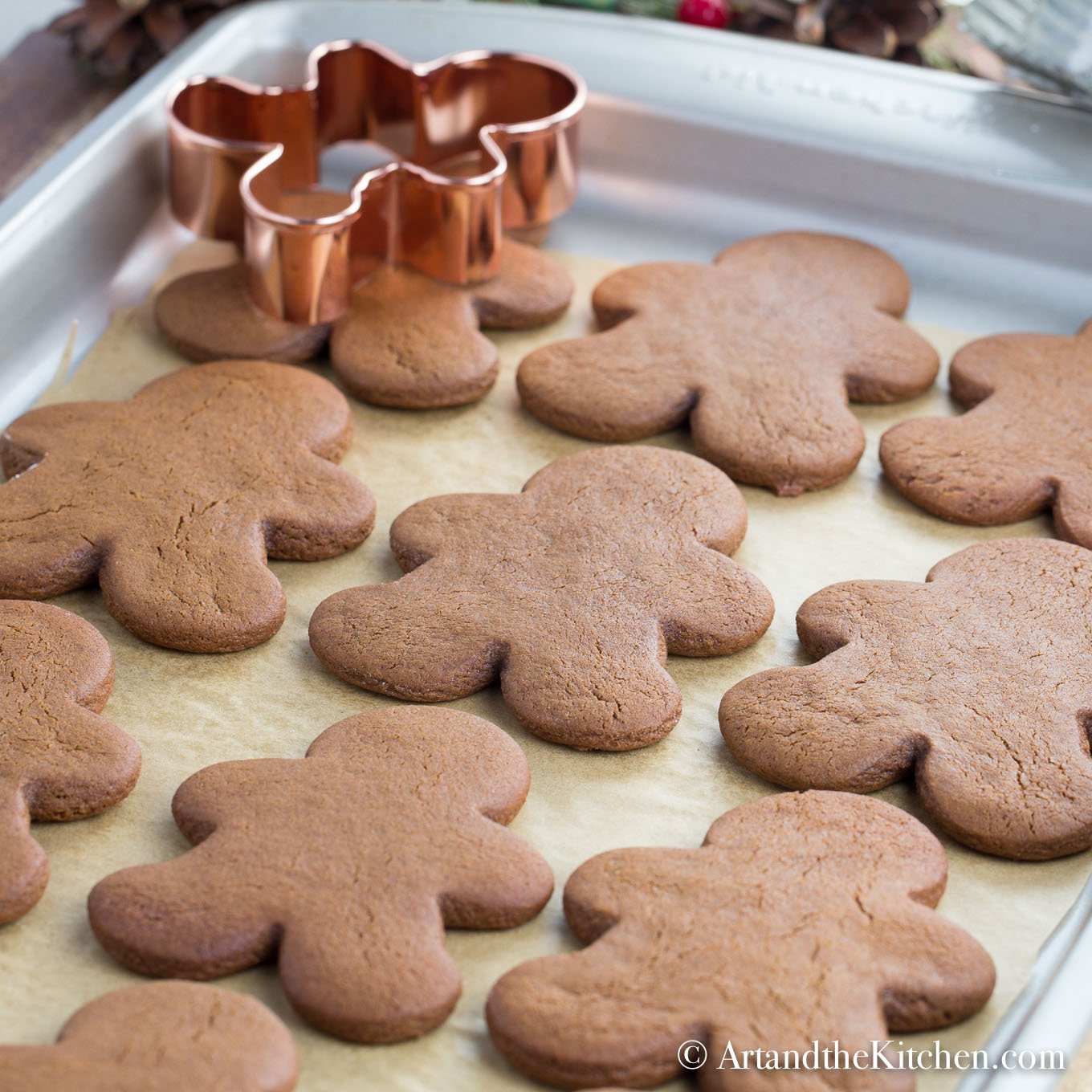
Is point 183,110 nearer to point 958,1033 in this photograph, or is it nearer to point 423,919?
point 423,919

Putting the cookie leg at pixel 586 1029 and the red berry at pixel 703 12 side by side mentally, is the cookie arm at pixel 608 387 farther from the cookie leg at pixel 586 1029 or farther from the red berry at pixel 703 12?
the red berry at pixel 703 12

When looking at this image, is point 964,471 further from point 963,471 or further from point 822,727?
point 822,727

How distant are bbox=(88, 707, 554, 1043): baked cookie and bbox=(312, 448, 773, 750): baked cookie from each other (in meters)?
0.08

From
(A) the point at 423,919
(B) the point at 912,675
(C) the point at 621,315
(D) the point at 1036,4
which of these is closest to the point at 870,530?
(B) the point at 912,675

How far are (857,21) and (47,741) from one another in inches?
70.0

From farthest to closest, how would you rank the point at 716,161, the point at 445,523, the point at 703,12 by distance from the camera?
the point at 703,12
the point at 716,161
the point at 445,523

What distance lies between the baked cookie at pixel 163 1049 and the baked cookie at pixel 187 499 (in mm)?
412

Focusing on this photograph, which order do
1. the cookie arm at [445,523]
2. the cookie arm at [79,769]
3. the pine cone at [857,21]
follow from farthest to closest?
the pine cone at [857,21]
the cookie arm at [445,523]
the cookie arm at [79,769]

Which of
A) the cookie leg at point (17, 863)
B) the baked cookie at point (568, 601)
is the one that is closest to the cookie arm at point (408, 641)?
the baked cookie at point (568, 601)

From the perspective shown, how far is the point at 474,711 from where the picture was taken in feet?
4.31

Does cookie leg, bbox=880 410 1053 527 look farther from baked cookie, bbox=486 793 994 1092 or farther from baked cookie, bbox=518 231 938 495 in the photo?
baked cookie, bbox=486 793 994 1092

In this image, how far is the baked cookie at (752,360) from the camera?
5.23 ft

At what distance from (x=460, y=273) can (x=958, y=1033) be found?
110 cm

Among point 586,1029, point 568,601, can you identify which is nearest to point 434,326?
point 568,601
